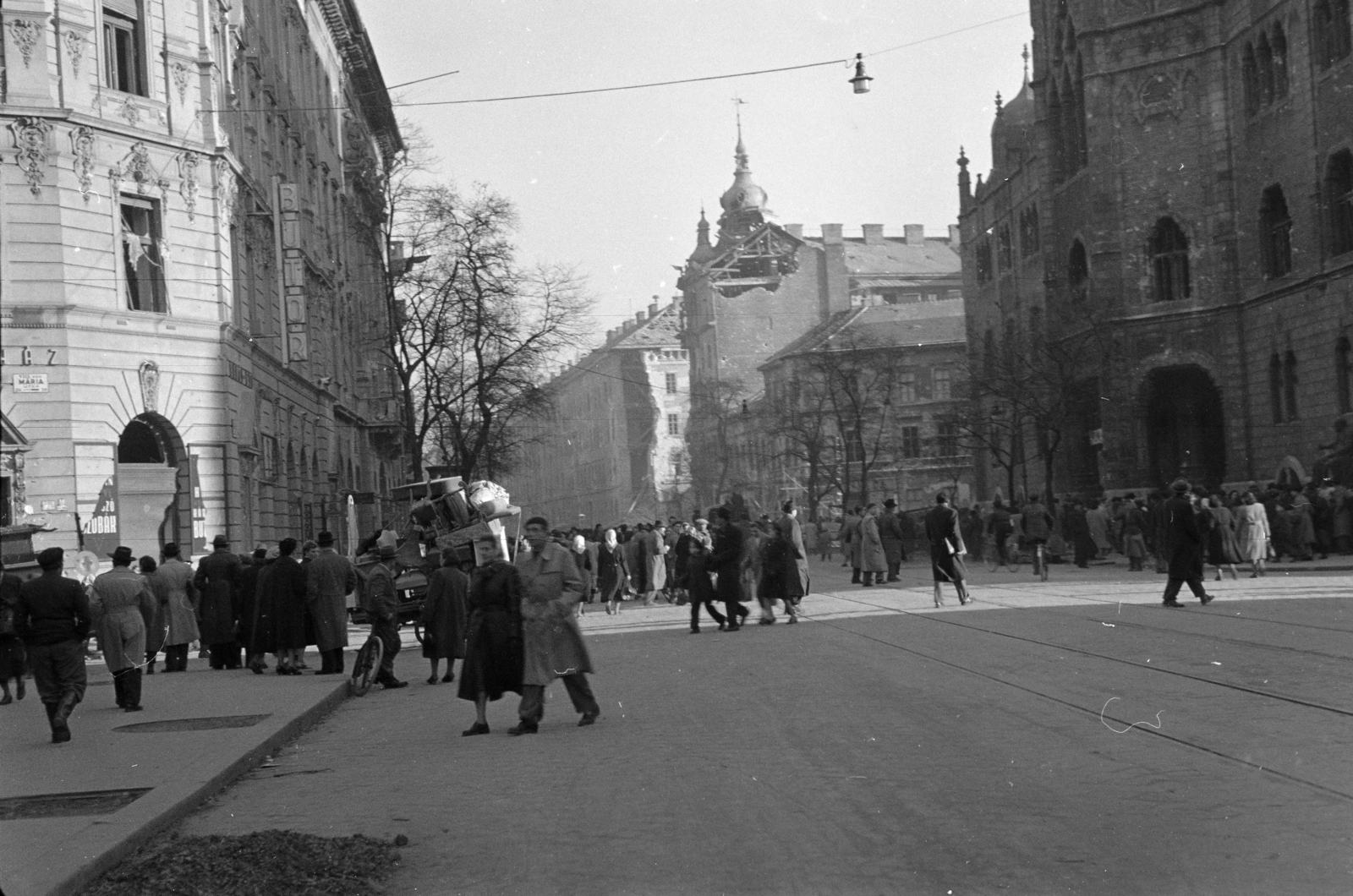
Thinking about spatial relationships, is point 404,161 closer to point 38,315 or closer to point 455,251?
point 455,251

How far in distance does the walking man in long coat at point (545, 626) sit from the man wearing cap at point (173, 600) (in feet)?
28.0

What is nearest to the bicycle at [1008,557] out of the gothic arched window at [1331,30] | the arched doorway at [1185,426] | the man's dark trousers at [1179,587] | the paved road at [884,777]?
the arched doorway at [1185,426]

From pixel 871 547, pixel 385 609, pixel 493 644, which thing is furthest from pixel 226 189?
pixel 493 644

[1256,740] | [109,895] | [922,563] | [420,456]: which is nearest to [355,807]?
[109,895]

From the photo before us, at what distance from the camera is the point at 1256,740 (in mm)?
10008

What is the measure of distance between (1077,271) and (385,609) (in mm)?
42335

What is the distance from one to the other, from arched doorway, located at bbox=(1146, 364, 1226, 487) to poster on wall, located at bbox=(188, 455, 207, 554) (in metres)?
30.8

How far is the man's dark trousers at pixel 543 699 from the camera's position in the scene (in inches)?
514

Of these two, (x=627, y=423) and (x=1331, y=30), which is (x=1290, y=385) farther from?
(x=627, y=423)

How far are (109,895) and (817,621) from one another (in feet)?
60.3

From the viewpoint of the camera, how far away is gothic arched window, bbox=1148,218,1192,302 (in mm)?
51478

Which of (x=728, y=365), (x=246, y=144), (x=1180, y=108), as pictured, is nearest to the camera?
(x=246, y=144)

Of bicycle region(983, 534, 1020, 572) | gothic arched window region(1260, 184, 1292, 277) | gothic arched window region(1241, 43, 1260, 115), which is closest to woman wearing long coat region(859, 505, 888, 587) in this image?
bicycle region(983, 534, 1020, 572)

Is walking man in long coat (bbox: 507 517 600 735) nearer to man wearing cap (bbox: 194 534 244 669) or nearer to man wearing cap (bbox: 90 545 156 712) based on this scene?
man wearing cap (bbox: 90 545 156 712)
